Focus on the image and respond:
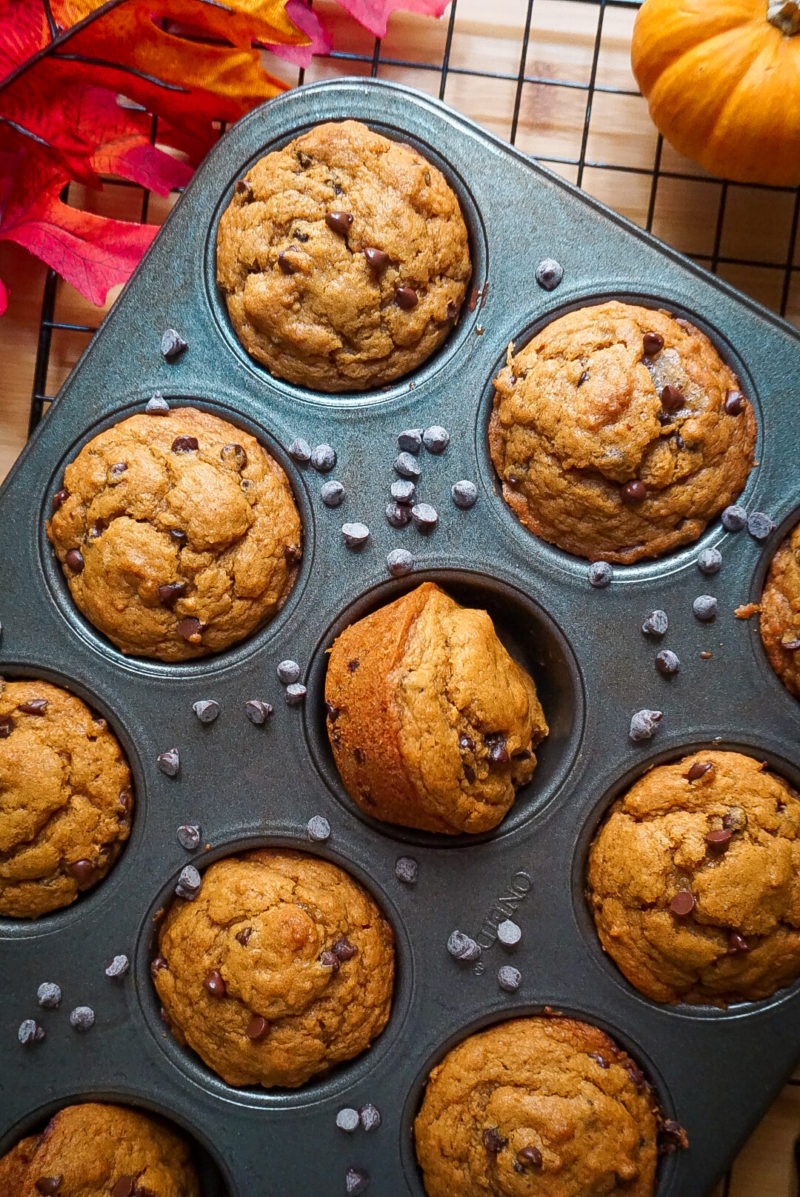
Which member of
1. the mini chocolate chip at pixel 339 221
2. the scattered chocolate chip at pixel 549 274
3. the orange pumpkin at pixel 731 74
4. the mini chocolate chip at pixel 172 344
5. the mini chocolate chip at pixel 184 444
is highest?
the orange pumpkin at pixel 731 74

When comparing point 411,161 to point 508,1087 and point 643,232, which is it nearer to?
point 643,232

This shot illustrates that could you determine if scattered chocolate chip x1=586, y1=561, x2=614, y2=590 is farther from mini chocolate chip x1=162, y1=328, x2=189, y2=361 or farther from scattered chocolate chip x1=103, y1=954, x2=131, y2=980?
scattered chocolate chip x1=103, y1=954, x2=131, y2=980

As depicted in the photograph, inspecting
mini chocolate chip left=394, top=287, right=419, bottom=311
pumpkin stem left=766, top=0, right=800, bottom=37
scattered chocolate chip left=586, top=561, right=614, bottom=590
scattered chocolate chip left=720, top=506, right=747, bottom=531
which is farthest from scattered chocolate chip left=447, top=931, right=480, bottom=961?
pumpkin stem left=766, top=0, right=800, bottom=37

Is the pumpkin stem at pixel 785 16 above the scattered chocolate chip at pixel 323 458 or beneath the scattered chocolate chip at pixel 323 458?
above

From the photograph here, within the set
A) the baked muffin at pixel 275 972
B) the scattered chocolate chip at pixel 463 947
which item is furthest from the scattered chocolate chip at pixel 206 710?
the scattered chocolate chip at pixel 463 947

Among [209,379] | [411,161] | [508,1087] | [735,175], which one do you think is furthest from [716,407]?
[508,1087]

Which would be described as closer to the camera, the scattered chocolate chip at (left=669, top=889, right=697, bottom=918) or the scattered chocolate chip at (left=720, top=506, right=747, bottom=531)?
the scattered chocolate chip at (left=669, top=889, right=697, bottom=918)

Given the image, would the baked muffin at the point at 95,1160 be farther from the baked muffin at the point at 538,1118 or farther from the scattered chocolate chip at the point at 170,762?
the scattered chocolate chip at the point at 170,762
